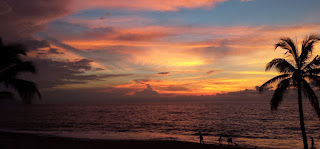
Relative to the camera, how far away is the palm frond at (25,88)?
1381 centimetres

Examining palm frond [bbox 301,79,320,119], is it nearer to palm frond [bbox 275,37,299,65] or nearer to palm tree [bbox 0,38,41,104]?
palm frond [bbox 275,37,299,65]

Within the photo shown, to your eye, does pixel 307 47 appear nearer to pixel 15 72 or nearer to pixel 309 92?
pixel 309 92

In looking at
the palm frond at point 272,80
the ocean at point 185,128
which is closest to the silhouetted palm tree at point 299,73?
the palm frond at point 272,80

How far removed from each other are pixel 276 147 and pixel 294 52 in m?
14.4

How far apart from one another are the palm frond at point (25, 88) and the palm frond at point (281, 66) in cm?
1470

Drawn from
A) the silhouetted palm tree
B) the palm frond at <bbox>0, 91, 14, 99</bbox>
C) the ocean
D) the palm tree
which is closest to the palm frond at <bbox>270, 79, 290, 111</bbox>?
the silhouetted palm tree

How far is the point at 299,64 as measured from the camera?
1347 cm

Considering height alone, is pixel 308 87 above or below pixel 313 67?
below

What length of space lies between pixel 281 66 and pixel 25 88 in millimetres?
16032

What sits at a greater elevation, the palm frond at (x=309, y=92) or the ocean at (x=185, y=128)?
the palm frond at (x=309, y=92)

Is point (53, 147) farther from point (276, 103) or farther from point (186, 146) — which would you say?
point (276, 103)

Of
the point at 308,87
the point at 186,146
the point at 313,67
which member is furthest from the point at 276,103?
the point at 186,146

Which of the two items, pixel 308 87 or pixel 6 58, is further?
pixel 6 58

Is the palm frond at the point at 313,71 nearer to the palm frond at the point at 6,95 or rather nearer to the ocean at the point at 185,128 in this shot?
the ocean at the point at 185,128
